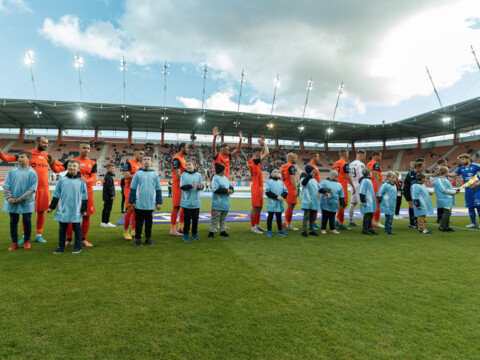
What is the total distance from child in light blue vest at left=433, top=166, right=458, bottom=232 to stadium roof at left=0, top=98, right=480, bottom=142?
101ft

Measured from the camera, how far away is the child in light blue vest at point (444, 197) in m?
6.48

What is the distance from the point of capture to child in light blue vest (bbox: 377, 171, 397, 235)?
6168 mm

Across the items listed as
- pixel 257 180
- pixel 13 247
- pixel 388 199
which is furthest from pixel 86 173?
pixel 388 199

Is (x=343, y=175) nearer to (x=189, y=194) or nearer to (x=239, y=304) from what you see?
(x=189, y=194)

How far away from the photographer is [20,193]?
14.5 ft

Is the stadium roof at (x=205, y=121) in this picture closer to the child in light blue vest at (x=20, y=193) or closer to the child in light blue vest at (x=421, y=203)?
the child in light blue vest at (x=20, y=193)

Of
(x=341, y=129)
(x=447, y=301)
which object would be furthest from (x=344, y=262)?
(x=341, y=129)

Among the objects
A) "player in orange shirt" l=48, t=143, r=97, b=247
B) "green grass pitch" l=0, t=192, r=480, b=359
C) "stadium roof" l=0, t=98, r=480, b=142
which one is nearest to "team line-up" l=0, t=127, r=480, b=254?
"player in orange shirt" l=48, t=143, r=97, b=247

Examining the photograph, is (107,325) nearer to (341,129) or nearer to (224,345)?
(224,345)

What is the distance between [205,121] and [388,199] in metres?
35.6

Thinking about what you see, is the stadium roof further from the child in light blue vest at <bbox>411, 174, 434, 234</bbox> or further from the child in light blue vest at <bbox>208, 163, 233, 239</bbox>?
the child in light blue vest at <bbox>411, 174, 434, 234</bbox>

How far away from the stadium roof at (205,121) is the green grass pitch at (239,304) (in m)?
32.7

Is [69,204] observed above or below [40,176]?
below

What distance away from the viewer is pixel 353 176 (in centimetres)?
727
